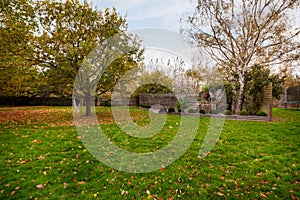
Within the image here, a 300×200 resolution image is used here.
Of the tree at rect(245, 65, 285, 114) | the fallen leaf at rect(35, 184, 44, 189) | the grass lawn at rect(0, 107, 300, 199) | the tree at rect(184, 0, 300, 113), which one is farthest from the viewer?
the tree at rect(184, 0, 300, 113)

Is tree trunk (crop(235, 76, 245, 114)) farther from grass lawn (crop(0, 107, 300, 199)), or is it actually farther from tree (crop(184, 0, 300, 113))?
grass lawn (crop(0, 107, 300, 199))

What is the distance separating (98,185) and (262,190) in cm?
281

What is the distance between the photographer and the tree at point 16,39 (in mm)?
7184

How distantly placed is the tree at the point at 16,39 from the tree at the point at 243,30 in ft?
31.2

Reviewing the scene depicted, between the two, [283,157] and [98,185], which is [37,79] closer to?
[98,185]

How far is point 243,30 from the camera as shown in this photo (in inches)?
421

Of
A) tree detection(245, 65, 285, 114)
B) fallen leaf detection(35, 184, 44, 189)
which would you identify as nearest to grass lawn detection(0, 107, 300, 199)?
fallen leaf detection(35, 184, 44, 189)

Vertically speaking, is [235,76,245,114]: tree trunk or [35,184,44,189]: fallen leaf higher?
[235,76,245,114]: tree trunk

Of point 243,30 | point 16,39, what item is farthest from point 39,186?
point 243,30

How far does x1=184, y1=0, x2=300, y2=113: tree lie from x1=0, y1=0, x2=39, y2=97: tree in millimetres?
9513

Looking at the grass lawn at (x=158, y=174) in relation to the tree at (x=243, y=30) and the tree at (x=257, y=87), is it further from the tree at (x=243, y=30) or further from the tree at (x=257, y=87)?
the tree at (x=243, y=30)

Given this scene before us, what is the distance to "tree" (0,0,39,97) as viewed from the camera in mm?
7184

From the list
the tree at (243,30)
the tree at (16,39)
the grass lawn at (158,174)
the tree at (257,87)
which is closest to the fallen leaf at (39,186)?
the grass lawn at (158,174)

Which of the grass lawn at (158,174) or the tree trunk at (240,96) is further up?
the tree trunk at (240,96)
